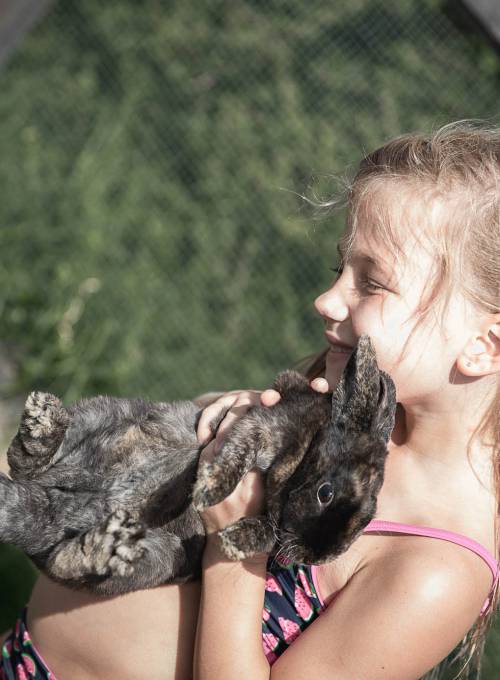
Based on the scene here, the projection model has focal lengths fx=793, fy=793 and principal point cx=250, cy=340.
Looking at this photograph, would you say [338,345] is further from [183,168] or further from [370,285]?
[183,168]

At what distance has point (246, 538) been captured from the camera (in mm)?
2182

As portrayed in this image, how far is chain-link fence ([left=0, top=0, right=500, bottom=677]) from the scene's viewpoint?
5.54 m

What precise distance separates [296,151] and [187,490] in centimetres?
386

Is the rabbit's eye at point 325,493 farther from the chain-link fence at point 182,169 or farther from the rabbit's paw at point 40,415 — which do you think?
the chain-link fence at point 182,169

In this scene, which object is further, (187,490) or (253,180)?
(253,180)

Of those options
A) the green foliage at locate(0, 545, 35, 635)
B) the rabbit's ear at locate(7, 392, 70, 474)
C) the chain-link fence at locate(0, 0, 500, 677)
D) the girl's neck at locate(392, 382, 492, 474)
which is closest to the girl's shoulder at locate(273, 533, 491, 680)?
the girl's neck at locate(392, 382, 492, 474)

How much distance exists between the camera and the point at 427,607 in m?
2.08

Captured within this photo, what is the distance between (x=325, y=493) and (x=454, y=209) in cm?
89

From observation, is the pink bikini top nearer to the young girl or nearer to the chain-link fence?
the young girl

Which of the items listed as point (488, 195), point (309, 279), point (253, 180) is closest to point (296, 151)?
point (253, 180)

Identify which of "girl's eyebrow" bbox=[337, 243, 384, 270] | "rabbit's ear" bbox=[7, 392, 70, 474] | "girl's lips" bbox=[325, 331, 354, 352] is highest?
"rabbit's ear" bbox=[7, 392, 70, 474]

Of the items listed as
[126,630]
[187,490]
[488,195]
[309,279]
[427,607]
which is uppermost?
[488,195]

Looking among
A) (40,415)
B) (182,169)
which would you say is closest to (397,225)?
(40,415)

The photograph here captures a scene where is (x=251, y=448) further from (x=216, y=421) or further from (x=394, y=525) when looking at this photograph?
(x=394, y=525)
